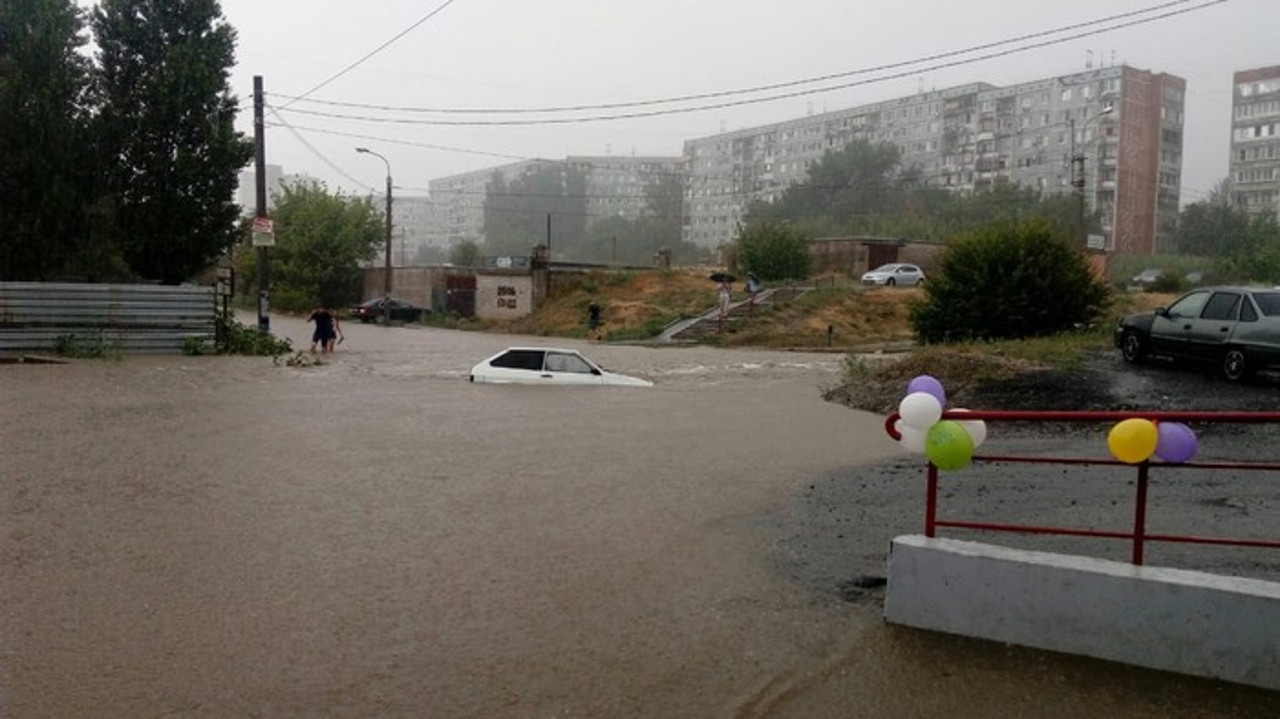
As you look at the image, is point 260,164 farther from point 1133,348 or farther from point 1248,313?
point 1248,313

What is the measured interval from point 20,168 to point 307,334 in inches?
747

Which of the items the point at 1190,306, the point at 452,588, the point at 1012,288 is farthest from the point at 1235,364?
the point at 452,588

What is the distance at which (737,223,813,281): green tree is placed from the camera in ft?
175

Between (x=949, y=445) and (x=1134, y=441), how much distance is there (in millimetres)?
846

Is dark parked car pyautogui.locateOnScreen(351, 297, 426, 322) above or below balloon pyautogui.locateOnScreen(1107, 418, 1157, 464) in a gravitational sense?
below

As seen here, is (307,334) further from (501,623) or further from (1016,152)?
(1016,152)

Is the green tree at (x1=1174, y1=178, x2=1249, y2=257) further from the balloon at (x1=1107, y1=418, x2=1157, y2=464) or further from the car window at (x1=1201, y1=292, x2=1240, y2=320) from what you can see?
the balloon at (x1=1107, y1=418, x2=1157, y2=464)

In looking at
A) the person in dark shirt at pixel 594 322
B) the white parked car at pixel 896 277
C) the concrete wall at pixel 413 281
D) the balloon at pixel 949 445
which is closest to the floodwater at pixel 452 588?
the balloon at pixel 949 445

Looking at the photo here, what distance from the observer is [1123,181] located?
3115 inches

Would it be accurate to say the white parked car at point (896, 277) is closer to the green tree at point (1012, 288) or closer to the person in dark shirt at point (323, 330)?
the green tree at point (1012, 288)

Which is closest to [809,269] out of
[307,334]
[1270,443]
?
[307,334]

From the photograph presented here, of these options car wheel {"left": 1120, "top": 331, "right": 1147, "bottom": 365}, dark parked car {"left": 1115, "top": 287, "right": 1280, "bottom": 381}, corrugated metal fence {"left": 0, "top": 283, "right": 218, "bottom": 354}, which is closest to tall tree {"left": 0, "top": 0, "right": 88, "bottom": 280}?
corrugated metal fence {"left": 0, "top": 283, "right": 218, "bottom": 354}

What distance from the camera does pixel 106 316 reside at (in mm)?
22562

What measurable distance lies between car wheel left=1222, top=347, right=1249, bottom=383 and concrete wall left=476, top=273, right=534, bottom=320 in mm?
41927
